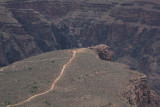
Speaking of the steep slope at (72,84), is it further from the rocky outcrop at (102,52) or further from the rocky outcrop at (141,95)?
the rocky outcrop at (102,52)

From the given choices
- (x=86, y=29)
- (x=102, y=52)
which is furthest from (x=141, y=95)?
(x=86, y=29)

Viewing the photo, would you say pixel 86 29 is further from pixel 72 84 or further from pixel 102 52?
pixel 72 84

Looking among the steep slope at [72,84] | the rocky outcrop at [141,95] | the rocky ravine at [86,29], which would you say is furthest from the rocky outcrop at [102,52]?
the rocky ravine at [86,29]

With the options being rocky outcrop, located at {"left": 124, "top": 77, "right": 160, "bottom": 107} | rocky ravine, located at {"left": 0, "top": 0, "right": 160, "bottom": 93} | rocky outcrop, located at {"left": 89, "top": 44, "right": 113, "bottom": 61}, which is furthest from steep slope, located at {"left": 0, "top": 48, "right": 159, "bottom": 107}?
rocky ravine, located at {"left": 0, "top": 0, "right": 160, "bottom": 93}

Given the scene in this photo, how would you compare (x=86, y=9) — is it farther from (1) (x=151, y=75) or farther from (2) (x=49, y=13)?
(1) (x=151, y=75)

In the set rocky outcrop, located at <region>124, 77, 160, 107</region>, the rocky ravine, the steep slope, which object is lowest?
the rocky ravine

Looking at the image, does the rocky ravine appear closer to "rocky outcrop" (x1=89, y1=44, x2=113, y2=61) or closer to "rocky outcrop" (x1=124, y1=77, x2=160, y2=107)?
"rocky outcrop" (x1=89, y1=44, x2=113, y2=61)
